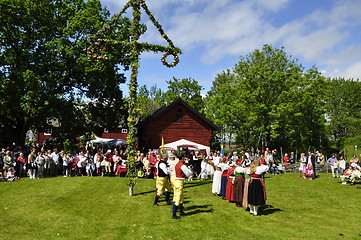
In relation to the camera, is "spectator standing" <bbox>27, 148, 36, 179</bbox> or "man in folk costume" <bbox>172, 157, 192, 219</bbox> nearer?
"man in folk costume" <bbox>172, 157, 192, 219</bbox>

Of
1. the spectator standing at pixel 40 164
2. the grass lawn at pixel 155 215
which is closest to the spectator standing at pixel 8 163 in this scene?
the spectator standing at pixel 40 164

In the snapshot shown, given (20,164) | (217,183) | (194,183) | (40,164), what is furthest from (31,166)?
(217,183)

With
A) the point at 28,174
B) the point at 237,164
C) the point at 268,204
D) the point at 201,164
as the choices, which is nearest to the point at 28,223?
the point at 237,164

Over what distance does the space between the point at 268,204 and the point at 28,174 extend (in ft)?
49.3

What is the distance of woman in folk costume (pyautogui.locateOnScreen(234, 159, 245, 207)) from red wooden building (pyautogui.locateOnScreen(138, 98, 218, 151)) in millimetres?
20623

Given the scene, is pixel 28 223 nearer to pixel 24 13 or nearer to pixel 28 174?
pixel 28 174

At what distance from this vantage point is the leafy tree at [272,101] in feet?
119

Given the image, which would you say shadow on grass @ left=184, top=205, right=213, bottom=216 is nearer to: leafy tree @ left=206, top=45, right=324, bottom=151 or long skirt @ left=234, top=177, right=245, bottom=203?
long skirt @ left=234, top=177, right=245, bottom=203

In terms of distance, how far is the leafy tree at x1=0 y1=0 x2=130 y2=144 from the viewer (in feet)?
73.8

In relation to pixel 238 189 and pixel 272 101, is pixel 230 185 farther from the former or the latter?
pixel 272 101

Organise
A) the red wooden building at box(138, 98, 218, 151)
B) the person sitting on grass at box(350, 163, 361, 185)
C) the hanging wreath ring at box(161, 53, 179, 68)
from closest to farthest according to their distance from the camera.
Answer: the hanging wreath ring at box(161, 53, 179, 68) < the person sitting on grass at box(350, 163, 361, 185) < the red wooden building at box(138, 98, 218, 151)

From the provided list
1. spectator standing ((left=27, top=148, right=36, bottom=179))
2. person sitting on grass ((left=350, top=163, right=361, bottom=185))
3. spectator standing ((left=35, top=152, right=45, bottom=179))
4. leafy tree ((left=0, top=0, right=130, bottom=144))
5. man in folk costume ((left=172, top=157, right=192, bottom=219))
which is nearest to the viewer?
man in folk costume ((left=172, top=157, right=192, bottom=219))

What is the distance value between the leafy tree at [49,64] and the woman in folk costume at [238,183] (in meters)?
15.5

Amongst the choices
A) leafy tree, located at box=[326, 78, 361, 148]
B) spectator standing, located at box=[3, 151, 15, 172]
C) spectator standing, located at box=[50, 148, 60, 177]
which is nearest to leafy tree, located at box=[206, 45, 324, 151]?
leafy tree, located at box=[326, 78, 361, 148]
